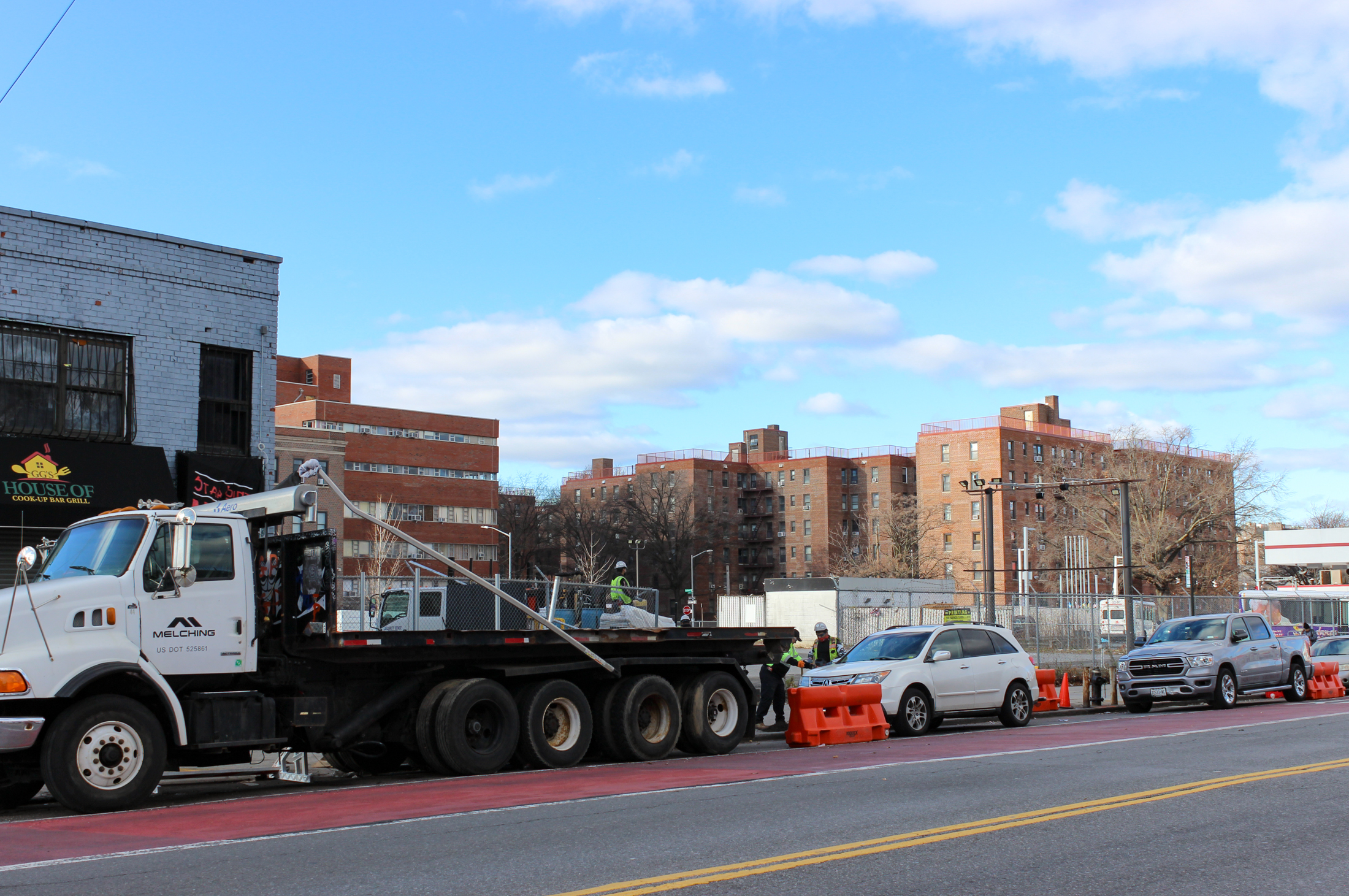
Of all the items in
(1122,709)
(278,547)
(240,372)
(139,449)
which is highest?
(240,372)

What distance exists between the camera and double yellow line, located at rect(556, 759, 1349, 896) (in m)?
7.17

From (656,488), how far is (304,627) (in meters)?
106

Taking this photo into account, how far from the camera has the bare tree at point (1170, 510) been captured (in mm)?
63719

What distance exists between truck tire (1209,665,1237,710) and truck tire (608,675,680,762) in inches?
482

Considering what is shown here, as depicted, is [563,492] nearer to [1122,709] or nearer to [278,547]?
[1122,709]

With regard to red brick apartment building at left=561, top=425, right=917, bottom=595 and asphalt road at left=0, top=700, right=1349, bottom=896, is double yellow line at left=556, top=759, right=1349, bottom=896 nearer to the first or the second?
asphalt road at left=0, top=700, right=1349, bottom=896

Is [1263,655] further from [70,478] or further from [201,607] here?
[70,478]

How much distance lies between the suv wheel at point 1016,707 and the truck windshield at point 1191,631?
5740 mm

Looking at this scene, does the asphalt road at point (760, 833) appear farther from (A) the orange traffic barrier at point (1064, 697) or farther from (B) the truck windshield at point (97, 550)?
(A) the orange traffic barrier at point (1064, 697)

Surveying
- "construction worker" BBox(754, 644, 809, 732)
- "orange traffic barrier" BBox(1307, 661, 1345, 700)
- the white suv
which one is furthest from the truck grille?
"construction worker" BBox(754, 644, 809, 732)

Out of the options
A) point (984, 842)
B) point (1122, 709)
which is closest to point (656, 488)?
point (1122, 709)

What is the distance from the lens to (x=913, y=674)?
1830cm

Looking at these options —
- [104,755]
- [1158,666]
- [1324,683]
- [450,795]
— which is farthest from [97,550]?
[1324,683]

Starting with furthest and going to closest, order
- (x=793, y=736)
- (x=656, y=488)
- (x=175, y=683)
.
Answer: (x=656, y=488) → (x=793, y=736) → (x=175, y=683)
